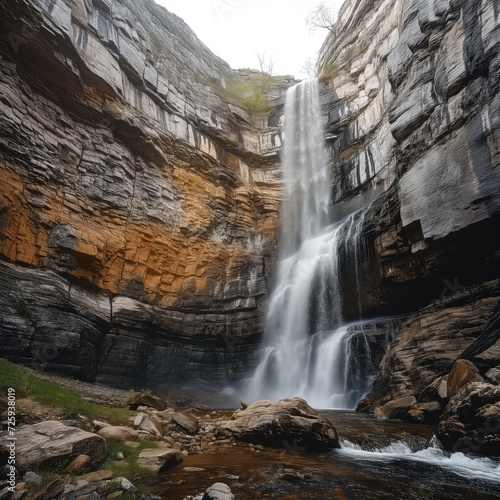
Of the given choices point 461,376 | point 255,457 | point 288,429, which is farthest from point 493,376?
point 255,457

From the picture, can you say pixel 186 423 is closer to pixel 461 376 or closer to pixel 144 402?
pixel 144 402

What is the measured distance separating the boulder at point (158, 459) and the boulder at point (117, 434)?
0.62 m

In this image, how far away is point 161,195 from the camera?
21.7 metres

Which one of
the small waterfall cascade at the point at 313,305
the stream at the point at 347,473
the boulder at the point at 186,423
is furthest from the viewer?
the small waterfall cascade at the point at 313,305

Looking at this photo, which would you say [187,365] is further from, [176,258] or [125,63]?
[125,63]

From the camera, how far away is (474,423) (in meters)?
6.50

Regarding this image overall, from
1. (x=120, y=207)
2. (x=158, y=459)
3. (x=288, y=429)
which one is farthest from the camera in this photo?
(x=120, y=207)

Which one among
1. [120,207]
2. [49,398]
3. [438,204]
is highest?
[120,207]

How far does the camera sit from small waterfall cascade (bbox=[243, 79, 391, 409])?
53.2ft

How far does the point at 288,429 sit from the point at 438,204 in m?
11.4

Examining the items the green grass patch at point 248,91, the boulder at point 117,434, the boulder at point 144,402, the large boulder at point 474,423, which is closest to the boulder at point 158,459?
the boulder at point 117,434

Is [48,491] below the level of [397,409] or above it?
above

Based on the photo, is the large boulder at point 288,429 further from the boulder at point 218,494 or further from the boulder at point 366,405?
the boulder at point 366,405

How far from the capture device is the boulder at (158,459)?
479 centimetres
